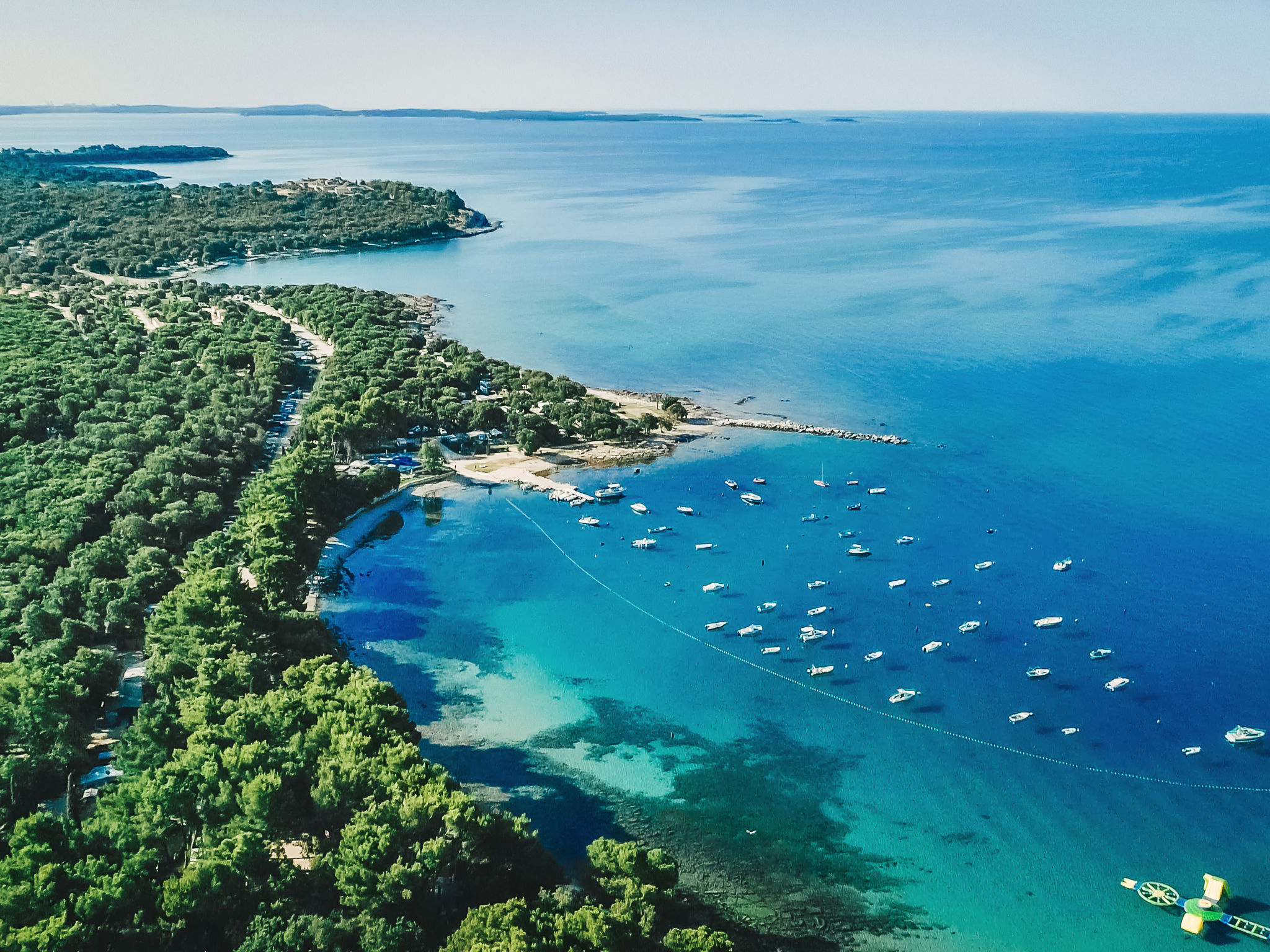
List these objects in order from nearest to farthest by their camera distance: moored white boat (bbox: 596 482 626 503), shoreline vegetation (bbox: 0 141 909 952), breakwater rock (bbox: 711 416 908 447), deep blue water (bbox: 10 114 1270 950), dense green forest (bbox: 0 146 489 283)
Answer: shoreline vegetation (bbox: 0 141 909 952)
deep blue water (bbox: 10 114 1270 950)
moored white boat (bbox: 596 482 626 503)
breakwater rock (bbox: 711 416 908 447)
dense green forest (bbox: 0 146 489 283)

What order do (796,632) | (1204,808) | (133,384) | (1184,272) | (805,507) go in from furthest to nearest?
1. (1184,272)
2. (133,384)
3. (805,507)
4. (796,632)
5. (1204,808)

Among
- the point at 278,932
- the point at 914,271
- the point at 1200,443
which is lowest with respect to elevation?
the point at 278,932

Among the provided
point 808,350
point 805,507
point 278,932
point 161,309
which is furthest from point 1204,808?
point 161,309

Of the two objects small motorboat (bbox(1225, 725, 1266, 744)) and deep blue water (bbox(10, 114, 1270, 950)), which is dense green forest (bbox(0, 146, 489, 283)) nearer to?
deep blue water (bbox(10, 114, 1270, 950))

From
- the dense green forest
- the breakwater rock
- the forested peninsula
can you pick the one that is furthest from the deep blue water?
the dense green forest

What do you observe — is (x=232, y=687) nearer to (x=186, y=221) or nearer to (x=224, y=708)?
(x=224, y=708)

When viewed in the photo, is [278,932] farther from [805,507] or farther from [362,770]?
[805,507]

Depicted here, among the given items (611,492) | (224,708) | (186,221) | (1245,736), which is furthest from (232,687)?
(186,221)
